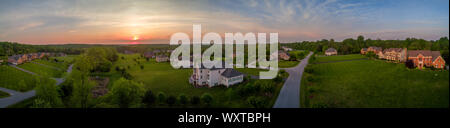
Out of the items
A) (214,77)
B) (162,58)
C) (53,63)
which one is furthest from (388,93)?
(162,58)

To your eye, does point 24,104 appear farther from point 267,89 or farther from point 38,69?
point 267,89

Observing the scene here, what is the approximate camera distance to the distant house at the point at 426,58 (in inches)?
387

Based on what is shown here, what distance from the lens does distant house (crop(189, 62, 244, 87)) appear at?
41.1 ft

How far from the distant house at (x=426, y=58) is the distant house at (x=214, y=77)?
1173 cm

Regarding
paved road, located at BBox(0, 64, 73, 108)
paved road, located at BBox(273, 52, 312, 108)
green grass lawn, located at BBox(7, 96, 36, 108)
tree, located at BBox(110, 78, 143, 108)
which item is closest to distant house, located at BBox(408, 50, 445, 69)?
paved road, located at BBox(273, 52, 312, 108)

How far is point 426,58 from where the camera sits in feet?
A: 35.1

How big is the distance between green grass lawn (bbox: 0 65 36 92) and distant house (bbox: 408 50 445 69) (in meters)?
24.5

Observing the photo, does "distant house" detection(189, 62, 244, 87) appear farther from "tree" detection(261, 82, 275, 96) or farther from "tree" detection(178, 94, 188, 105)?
"tree" detection(178, 94, 188, 105)

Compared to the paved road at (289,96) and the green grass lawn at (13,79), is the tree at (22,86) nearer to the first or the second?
the green grass lawn at (13,79)

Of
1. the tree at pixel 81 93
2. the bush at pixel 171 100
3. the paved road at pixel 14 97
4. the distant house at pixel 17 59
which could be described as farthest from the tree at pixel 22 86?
the bush at pixel 171 100

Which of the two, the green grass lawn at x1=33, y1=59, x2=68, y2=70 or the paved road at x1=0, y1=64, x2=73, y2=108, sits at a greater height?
the green grass lawn at x1=33, y1=59, x2=68, y2=70

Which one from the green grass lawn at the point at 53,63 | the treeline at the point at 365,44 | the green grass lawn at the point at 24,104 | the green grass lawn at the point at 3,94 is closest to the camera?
the green grass lawn at the point at 24,104
